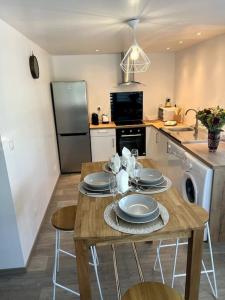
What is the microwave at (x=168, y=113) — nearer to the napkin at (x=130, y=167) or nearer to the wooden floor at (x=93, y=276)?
the wooden floor at (x=93, y=276)

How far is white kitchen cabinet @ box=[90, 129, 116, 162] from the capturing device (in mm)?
4414

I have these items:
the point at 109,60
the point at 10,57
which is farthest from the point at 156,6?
the point at 109,60

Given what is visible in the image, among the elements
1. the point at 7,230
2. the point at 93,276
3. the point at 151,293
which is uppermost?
the point at 151,293

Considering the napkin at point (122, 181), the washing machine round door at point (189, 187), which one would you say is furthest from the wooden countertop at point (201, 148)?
the napkin at point (122, 181)

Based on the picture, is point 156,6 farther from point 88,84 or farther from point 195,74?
point 88,84

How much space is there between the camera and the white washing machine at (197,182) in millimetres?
→ 2210

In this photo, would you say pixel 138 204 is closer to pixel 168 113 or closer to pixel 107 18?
pixel 107 18

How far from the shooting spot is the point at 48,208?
3238mm

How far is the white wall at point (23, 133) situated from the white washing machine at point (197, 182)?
5.82 ft

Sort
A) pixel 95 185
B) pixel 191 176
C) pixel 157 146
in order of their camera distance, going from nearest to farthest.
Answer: pixel 95 185 → pixel 191 176 → pixel 157 146

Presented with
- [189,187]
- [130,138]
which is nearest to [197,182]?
[189,187]

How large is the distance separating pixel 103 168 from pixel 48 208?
1534 millimetres

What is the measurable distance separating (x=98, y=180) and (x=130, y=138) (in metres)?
2.78

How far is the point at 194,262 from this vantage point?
1317 millimetres
